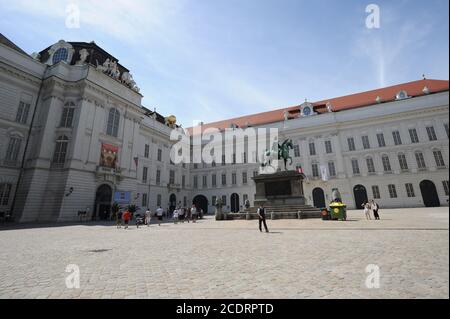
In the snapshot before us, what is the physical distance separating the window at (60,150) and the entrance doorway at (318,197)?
36154 mm

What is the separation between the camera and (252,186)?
41.8 m

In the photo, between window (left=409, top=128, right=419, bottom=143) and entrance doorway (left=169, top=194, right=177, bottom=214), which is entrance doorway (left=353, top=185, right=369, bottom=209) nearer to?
window (left=409, top=128, right=419, bottom=143)

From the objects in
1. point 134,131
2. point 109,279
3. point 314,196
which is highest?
point 134,131

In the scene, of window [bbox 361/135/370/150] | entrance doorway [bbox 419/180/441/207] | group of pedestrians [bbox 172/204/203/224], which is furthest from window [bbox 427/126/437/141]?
group of pedestrians [bbox 172/204/203/224]

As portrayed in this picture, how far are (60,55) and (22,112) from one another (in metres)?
9.85

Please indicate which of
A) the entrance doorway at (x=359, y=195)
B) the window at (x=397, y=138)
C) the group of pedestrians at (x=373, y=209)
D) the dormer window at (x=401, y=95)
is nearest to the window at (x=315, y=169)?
the entrance doorway at (x=359, y=195)

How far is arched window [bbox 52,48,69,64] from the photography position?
1140 inches

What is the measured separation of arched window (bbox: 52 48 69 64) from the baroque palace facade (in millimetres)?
159

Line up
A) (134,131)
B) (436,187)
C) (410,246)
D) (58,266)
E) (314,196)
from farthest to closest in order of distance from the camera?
(314,196) → (134,131) → (436,187) → (410,246) → (58,266)

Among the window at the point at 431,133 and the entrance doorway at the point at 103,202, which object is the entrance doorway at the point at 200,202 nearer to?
A: the entrance doorway at the point at 103,202

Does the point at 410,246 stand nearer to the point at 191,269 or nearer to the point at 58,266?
the point at 191,269

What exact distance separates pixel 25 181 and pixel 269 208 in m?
24.8

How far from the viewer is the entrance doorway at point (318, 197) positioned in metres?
36.7

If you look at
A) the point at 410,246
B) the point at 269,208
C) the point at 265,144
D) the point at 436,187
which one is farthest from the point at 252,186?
the point at 410,246
